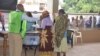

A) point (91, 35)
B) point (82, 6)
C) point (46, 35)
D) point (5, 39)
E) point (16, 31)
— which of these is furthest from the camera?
point (82, 6)

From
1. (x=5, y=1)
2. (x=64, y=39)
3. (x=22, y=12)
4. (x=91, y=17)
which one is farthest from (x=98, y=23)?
(x=22, y=12)

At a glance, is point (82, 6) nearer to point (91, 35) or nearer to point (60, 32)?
point (91, 35)

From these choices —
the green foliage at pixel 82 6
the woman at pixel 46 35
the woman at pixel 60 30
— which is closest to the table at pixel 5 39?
the woman at pixel 46 35

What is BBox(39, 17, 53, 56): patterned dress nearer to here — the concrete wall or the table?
the table

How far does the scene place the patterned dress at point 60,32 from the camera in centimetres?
785

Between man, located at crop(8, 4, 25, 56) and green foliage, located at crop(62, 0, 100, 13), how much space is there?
714cm

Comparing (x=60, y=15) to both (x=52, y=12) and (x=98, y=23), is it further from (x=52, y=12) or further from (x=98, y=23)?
(x=98, y=23)

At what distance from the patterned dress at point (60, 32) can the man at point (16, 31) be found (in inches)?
42.5

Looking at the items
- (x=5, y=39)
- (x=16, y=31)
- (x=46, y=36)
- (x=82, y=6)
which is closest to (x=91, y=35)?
(x=82, y=6)

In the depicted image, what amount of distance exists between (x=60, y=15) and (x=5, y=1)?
3.64 metres

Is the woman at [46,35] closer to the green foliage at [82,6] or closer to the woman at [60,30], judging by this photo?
the woman at [60,30]

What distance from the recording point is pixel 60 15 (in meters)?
7.87

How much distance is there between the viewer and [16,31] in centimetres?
732

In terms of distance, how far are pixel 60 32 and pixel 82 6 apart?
7.11 m
